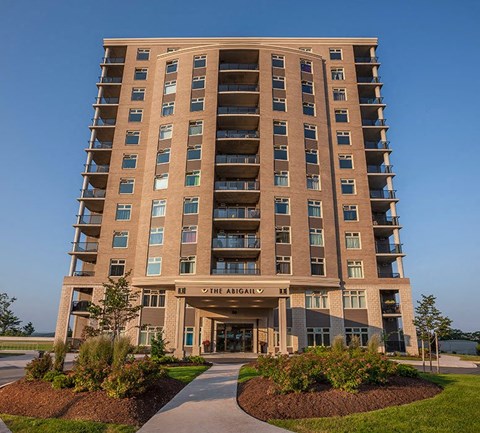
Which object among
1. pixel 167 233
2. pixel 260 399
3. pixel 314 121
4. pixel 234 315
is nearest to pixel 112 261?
pixel 167 233

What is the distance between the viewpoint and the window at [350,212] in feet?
131

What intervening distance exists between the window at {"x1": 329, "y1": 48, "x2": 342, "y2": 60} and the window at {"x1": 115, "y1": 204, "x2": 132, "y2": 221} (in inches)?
1184

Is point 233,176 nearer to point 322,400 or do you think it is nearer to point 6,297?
point 322,400

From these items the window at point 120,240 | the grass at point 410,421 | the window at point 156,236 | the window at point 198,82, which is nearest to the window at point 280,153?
the window at point 198,82

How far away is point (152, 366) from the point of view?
42.5ft

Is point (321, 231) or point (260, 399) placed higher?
point (321, 231)

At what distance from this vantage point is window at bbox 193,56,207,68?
4412 cm

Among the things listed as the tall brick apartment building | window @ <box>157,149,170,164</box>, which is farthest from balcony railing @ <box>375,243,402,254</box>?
window @ <box>157,149,170,164</box>

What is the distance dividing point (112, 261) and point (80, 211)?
24.1ft

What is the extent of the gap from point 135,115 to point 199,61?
378 inches

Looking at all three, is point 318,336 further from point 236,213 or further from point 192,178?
point 192,178

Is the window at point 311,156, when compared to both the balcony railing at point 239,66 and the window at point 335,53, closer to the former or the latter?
the balcony railing at point 239,66

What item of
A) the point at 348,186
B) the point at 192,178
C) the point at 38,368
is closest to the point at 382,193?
the point at 348,186

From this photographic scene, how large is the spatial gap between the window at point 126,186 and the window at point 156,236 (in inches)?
229
